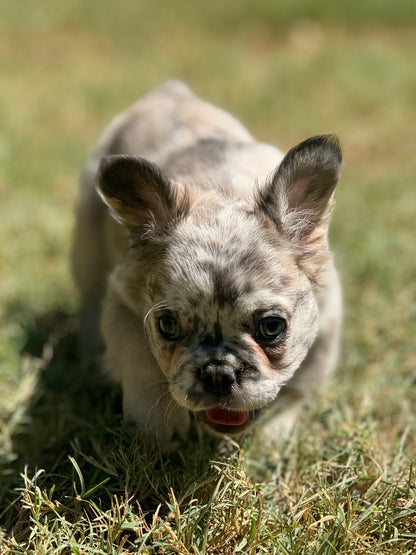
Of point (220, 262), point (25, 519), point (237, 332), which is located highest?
point (220, 262)

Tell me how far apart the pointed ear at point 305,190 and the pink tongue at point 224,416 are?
1.17 m

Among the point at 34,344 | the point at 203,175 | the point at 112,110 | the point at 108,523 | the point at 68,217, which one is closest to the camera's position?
the point at 108,523

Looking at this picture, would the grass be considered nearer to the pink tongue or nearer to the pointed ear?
the pink tongue

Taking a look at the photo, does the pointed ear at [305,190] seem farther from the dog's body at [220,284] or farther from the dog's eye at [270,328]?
the dog's eye at [270,328]

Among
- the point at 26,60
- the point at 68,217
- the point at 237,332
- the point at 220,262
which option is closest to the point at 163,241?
the point at 220,262

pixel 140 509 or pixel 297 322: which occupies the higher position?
pixel 297 322

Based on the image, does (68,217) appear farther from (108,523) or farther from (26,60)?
(26,60)

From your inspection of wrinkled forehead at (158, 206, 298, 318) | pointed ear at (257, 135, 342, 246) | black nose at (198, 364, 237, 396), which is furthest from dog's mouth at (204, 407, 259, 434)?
pointed ear at (257, 135, 342, 246)

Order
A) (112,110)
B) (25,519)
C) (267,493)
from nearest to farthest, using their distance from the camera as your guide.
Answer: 1. (25,519)
2. (267,493)
3. (112,110)

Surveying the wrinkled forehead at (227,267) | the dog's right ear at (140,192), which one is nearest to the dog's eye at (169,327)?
the wrinkled forehead at (227,267)

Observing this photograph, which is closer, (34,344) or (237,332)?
(237,332)

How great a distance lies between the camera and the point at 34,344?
259 inches

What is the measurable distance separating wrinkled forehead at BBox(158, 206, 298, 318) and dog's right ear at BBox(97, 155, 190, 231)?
0.69ft

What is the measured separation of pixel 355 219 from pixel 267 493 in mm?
5455
